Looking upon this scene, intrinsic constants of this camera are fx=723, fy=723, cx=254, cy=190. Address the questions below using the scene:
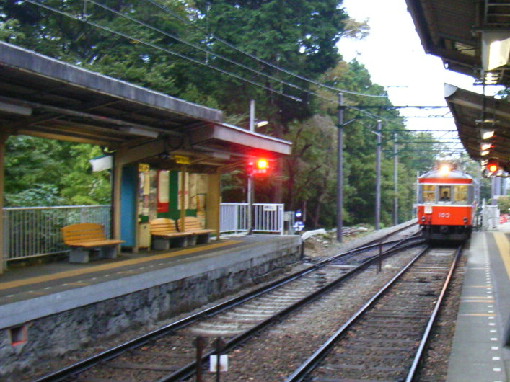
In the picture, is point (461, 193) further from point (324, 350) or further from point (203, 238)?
point (324, 350)

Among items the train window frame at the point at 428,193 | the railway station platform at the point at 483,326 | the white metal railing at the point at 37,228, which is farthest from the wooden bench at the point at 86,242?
the train window frame at the point at 428,193

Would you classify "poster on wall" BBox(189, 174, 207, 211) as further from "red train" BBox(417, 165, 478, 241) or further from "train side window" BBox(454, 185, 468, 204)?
"train side window" BBox(454, 185, 468, 204)

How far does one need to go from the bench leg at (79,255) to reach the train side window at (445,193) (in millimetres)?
17825

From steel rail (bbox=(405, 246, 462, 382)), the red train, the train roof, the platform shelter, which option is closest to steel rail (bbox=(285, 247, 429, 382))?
steel rail (bbox=(405, 246, 462, 382))

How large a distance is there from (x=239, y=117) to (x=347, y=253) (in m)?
9.46

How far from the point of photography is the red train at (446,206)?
27.6 m

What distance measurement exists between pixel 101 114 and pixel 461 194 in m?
18.7

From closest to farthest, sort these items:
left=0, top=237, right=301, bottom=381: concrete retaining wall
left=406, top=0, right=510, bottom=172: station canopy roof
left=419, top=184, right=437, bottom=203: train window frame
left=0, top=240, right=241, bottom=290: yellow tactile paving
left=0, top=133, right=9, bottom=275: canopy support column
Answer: left=406, top=0, right=510, bottom=172: station canopy roof < left=0, top=237, right=301, bottom=381: concrete retaining wall < left=0, top=240, right=241, bottom=290: yellow tactile paving < left=0, top=133, right=9, bottom=275: canopy support column < left=419, top=184, right=437, bottom=203: train window frame

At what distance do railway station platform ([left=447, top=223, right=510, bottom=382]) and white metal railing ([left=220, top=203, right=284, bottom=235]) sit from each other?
7025mm

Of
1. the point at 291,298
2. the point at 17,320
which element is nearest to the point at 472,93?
the point at 291,298

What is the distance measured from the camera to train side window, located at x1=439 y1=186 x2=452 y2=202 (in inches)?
1099

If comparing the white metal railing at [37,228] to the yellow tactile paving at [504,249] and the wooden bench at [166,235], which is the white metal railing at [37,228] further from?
the yellow tactile paving at [504,249]

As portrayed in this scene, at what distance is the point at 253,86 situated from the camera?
105ft

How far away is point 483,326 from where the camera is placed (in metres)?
11.1
